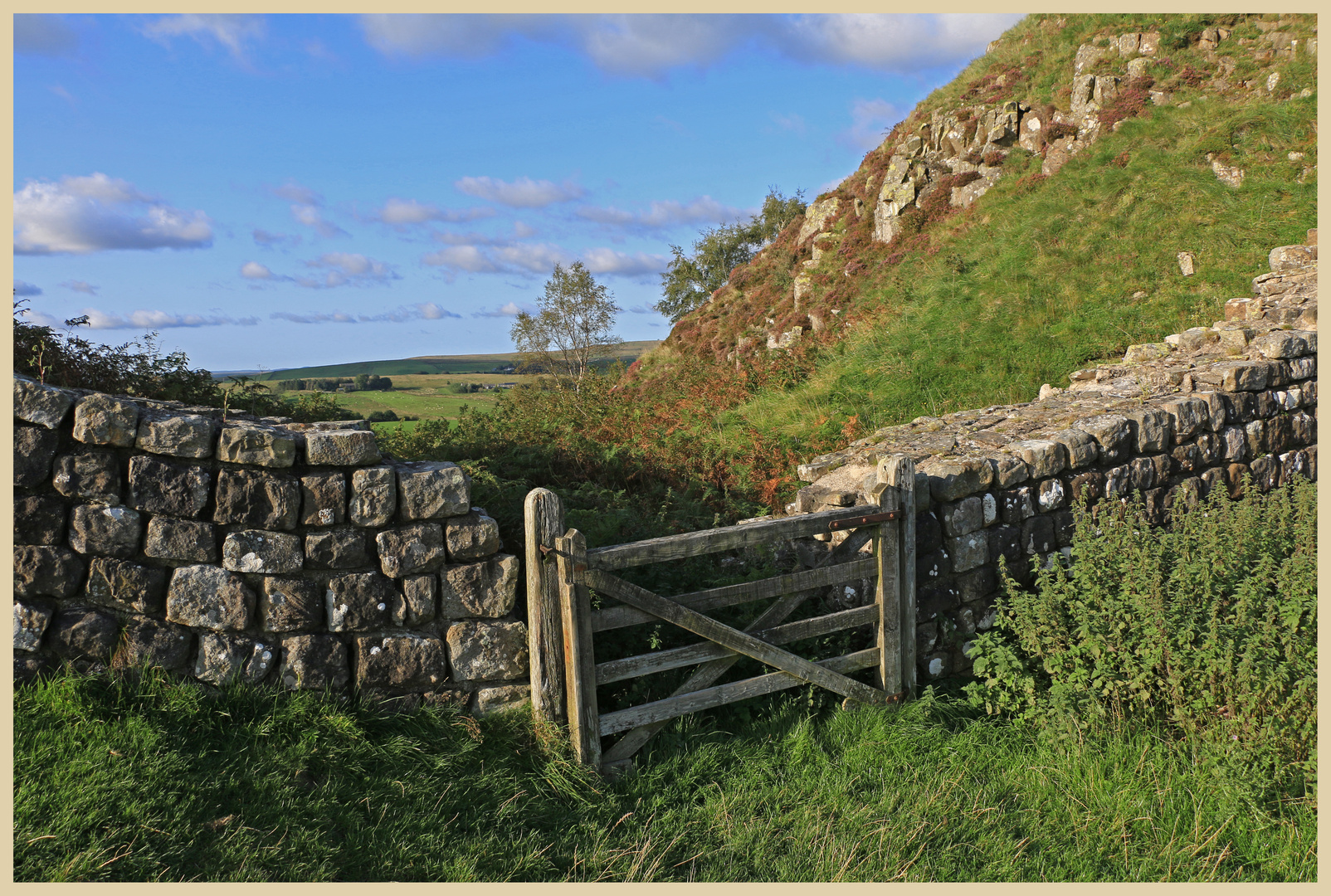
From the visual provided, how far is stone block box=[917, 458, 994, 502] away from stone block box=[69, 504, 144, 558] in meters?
5.01

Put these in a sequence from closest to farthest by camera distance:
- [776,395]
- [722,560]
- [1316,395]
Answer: [722,560] < [1316,395] < [776,395]

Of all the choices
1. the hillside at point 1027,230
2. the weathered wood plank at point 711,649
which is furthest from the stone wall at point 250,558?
the hillside at point 1027,230

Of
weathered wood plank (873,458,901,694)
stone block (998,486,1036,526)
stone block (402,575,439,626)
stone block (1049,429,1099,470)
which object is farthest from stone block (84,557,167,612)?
stone block (1049,429,1099,470)

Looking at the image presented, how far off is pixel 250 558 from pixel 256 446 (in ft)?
2.03

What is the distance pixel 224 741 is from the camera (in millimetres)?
4043

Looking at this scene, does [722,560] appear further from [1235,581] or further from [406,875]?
[1235,581]

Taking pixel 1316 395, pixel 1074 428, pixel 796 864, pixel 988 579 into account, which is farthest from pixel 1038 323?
pixel 796 864

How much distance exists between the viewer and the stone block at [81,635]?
4.06m

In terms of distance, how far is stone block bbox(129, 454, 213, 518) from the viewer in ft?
13.4

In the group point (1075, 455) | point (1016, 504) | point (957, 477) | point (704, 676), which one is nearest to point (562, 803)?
point (704, 676)

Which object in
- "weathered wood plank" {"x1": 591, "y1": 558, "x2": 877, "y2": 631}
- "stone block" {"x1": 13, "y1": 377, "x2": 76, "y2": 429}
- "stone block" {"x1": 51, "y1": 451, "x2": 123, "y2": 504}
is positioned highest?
"stone block" {"x1": 13, "y1": 377, "x2": 76, "y2": 429}

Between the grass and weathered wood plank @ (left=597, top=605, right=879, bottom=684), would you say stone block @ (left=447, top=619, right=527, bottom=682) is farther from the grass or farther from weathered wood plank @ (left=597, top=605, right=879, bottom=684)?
weathered wood plank @ (left=597, top=605, right=879, bottom=684)

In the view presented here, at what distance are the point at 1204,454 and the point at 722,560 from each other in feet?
16.8

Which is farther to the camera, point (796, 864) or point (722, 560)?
point (722, 560)
